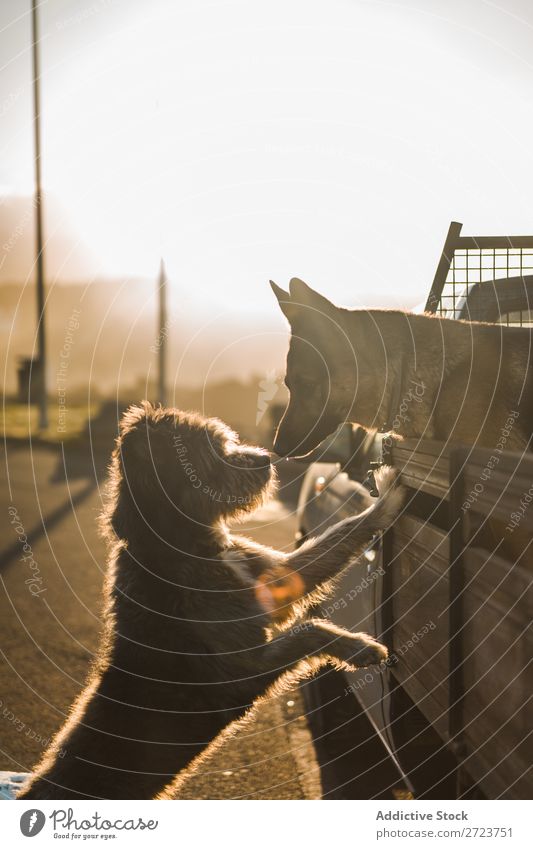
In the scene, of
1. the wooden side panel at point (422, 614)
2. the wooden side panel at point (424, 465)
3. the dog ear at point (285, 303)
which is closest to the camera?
the wooden side panel at point (422, 614)

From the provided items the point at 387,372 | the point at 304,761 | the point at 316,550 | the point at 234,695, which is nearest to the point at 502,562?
the point at 234,695

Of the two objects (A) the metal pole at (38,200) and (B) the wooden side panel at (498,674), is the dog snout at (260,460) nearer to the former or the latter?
(B) the wooden side panel at (498,674)

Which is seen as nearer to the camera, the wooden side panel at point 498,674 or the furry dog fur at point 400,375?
the wooden side panel at point 498,674

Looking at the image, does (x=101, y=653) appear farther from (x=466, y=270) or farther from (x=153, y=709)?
(x=466, y=270)

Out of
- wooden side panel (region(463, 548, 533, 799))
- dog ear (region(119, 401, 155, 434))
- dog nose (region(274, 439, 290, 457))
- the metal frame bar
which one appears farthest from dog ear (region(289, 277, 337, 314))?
wooden side panel (region(463, 548, 533, 799))

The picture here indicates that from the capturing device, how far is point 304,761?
536 centimetres

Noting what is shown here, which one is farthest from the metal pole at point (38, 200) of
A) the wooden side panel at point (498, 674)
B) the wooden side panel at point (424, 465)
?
the wooden side panel at point (498, 674)

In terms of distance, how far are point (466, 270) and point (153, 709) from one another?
3951 mm

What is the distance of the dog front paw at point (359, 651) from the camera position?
4.12 metres

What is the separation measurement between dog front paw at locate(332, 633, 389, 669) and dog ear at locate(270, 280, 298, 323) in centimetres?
183

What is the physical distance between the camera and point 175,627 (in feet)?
13.1

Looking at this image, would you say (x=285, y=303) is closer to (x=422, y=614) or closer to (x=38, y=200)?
(x=422, y=614)

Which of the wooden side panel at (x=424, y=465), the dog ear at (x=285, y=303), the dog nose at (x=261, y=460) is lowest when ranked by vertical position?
the dog nose at (x=261, y=460)

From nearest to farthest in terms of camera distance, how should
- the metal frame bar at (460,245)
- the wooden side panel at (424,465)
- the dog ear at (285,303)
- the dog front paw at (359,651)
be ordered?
the wooden side panel at (424,465), the dog front paw at (359,651), the dog ear at (285,303), the metal frame bar at (460,245)
